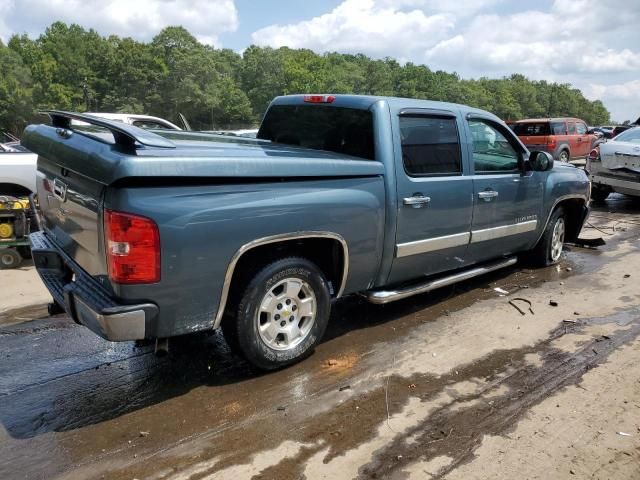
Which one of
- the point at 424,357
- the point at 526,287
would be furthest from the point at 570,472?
the point at 526,287

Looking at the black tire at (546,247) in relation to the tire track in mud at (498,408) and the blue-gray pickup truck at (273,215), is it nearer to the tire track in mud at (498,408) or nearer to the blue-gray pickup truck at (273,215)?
the blue-gray pickup truck at (273,215)

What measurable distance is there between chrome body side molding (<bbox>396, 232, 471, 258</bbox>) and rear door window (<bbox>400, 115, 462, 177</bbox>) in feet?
1.81

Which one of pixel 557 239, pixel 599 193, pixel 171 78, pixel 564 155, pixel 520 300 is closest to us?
pixel 520 300

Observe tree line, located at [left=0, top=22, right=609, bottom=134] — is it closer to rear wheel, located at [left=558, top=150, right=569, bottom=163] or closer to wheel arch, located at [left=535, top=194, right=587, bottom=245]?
rear wheel, located at [left=558, top=150, right=569, bottom=163]

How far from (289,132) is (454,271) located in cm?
208

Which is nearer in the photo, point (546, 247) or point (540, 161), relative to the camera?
point (540, 161)

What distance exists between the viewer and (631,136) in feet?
36.2

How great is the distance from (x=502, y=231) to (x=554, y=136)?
1639 cm

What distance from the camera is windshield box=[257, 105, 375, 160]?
13.8ft

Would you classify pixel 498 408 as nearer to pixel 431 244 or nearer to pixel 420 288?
pixel 420 288

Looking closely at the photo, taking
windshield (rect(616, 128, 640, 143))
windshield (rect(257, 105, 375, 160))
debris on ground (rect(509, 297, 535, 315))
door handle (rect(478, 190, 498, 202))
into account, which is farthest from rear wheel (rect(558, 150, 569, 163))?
windshield (rect(257, 105, 375, 160))

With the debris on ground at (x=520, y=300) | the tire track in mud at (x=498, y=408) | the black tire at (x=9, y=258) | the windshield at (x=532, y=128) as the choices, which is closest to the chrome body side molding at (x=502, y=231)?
the debris on ground at (x=520, y=300)

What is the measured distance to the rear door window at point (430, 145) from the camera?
169 inches

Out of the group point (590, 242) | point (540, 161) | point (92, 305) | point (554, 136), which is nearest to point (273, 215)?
point (92, 305)
